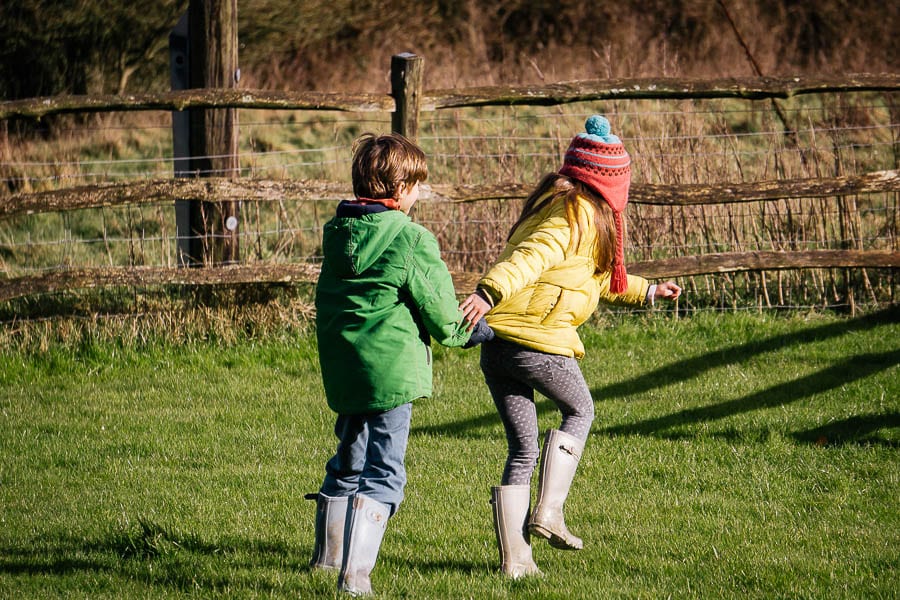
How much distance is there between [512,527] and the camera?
373 cm

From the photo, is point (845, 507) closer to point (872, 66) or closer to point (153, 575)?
point (153, 575)

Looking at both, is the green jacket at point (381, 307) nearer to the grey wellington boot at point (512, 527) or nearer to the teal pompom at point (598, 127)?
the grey wellington boot at point (512, 527)

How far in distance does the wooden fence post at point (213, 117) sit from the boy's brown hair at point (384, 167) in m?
4.17

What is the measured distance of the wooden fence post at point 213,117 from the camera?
24.4ft

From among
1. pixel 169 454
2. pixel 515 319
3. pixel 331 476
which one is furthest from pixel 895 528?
pixel 169 454

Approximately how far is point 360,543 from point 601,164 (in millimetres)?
1571

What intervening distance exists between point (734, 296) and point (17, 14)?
1001 centimetres

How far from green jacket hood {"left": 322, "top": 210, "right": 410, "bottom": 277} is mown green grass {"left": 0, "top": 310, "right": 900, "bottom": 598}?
3.61 ft

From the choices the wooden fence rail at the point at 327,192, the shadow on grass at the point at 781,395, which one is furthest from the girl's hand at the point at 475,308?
the wooden fence rail at the point at 327,192

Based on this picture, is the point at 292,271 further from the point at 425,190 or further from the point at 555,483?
the point at 555,483

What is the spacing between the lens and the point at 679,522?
4.43 metres

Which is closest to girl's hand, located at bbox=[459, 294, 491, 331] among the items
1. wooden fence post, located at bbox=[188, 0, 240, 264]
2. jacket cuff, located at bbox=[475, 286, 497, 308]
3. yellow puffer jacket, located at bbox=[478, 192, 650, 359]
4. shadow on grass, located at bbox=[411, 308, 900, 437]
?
jacket cuff, located at bbox=[475, 286, 497, 308]

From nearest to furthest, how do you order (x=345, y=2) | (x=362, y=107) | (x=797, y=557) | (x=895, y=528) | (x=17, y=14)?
(x=797, y=557) < (x=895, y=528) < (x=362, y=107) < (x=17, y=14) < (x=345, y=2)

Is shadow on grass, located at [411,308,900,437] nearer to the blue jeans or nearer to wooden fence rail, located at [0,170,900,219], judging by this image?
wooden fence rail, located at [0,170,900,219]
